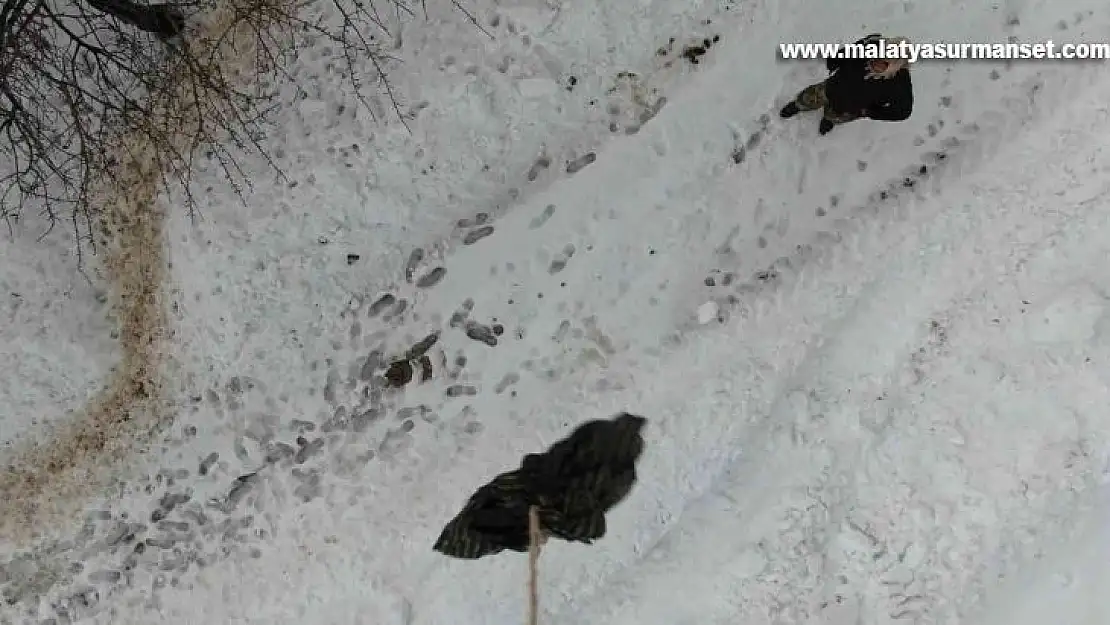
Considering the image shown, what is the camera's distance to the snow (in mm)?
4395

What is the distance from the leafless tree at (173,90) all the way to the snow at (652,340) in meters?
0.24

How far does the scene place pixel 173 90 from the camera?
489cm

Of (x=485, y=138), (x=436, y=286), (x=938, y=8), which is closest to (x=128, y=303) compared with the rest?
(x=436, y=286)

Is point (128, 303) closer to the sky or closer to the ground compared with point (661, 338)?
closer to the sky

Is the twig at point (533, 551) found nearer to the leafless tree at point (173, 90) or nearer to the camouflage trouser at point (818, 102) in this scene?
the leafless tree at point (173, 90)

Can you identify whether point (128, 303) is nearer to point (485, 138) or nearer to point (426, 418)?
point (426, 418)

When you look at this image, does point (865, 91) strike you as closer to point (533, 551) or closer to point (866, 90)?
point (866, 90)

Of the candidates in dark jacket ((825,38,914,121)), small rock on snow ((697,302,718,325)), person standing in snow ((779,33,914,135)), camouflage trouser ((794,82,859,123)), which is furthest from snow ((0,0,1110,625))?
dark jacket ((825,38,914,121))

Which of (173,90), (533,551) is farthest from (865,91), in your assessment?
(173,90)

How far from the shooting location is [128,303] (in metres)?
5.02

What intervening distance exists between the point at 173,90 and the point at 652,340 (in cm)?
339

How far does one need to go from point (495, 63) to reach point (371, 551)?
3.10 meters

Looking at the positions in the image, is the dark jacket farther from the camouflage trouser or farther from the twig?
the twig

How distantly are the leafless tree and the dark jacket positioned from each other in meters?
2.34
